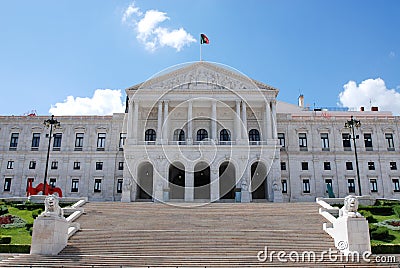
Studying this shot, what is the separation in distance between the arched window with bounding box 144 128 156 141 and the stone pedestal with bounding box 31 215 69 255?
3380 centimetres

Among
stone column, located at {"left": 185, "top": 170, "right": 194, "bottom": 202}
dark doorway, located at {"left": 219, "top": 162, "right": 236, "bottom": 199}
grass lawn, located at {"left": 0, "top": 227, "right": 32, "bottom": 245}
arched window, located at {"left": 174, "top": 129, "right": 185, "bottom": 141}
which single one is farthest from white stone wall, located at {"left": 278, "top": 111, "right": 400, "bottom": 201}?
grass lawn, located at {"left": 0, "top": 227, "right": 32, "bottom": 245}

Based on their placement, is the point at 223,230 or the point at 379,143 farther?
the point at 379,143

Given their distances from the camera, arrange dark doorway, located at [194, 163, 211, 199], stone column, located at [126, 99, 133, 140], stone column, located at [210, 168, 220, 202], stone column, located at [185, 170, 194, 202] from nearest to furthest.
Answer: stone column, located at [185, 170, 194, 202]
stone column, located at [210, 168, 220, 202]
dark doorway, located at [194, 163, 211, 199]
stone column, located at [126, 99, 133, 140]

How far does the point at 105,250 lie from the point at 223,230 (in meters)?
7.97

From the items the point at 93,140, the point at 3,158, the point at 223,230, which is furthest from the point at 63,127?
the point at 223,230

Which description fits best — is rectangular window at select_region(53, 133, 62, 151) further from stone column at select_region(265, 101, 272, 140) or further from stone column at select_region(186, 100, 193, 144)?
stone column at select_region(265, 101, 272, 140)

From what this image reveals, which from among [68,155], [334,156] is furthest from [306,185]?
[68,155]

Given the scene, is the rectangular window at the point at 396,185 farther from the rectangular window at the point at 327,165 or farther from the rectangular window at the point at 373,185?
the rectangular window at the point at 327,165

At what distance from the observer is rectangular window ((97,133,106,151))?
56244 mm

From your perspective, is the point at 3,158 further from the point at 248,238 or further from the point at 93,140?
the point at 248,238

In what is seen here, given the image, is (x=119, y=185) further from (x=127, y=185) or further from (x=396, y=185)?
(x=396, y=185)

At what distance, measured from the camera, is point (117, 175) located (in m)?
54.5

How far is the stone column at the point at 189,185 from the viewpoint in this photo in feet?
152

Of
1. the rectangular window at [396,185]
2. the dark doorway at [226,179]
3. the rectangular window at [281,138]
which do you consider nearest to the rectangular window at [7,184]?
the dark doorway at [226,179]
